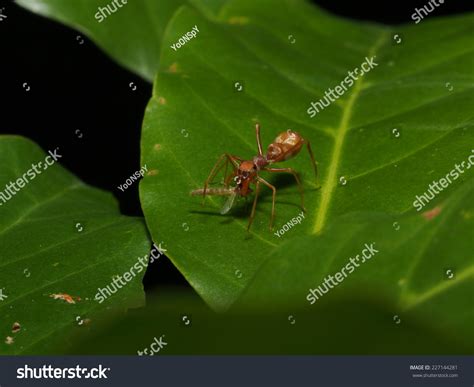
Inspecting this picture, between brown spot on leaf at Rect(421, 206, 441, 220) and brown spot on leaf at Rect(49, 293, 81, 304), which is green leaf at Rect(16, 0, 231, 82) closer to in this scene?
brown spot on leaf at Rect(49, 293, 81, 304)

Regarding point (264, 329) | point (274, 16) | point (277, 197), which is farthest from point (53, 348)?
point (274, 16)

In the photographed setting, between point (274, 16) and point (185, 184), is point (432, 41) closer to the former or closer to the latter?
point (274, 16)

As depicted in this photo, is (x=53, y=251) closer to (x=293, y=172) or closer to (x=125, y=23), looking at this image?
(x=293, y=172)

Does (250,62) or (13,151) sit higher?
(13,151)

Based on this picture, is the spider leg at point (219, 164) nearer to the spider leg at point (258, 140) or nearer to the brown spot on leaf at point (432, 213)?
the spider leg at point (258, 140)

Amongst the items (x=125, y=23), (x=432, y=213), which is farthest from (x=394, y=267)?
(x=125, y=23)

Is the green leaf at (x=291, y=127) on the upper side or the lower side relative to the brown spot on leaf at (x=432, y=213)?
lower

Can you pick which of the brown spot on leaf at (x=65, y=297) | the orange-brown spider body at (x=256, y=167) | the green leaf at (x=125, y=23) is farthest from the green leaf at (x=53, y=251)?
the green leaf at (x=125, y=23)
